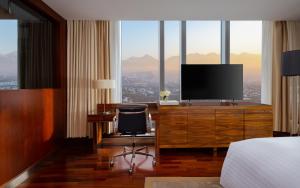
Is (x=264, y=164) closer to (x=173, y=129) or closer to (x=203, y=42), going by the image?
(x=173, y=129)

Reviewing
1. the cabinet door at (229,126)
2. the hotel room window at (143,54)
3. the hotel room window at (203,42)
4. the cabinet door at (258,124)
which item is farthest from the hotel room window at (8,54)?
the cabinet door at (258,124)

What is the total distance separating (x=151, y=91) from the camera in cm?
512

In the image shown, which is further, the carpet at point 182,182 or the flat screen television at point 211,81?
the flat screen television at point 211,81

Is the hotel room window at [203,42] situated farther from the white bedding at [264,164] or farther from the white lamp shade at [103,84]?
the white bedding at [264,164]

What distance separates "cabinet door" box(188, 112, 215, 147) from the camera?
4.18 m

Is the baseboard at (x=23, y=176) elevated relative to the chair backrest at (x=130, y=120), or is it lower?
→ lower

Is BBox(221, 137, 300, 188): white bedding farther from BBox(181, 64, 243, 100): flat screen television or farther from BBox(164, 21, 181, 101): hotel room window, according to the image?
BBox(164, 21, 181, 101): hotel room window

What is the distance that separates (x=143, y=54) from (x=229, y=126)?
2194 mm

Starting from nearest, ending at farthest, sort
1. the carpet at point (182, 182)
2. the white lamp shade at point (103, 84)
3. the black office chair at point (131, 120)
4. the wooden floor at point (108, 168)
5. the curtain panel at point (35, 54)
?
the carpet at point (182, 182) < the wooden floor at point (108, 168) < the curtain panel at point (35, 54) < the black office chair at point (131, 120) < the white lamp shade at point (103, 84)

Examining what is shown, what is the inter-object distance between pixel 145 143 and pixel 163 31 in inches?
89.0

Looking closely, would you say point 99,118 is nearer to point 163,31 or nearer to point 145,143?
point 145,143

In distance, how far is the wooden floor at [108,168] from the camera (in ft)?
10.0

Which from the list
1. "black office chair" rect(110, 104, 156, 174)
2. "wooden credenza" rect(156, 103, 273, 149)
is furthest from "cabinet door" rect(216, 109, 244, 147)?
"black office chair" rect(110, 104, 156, 174)

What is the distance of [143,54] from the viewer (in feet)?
16.9
